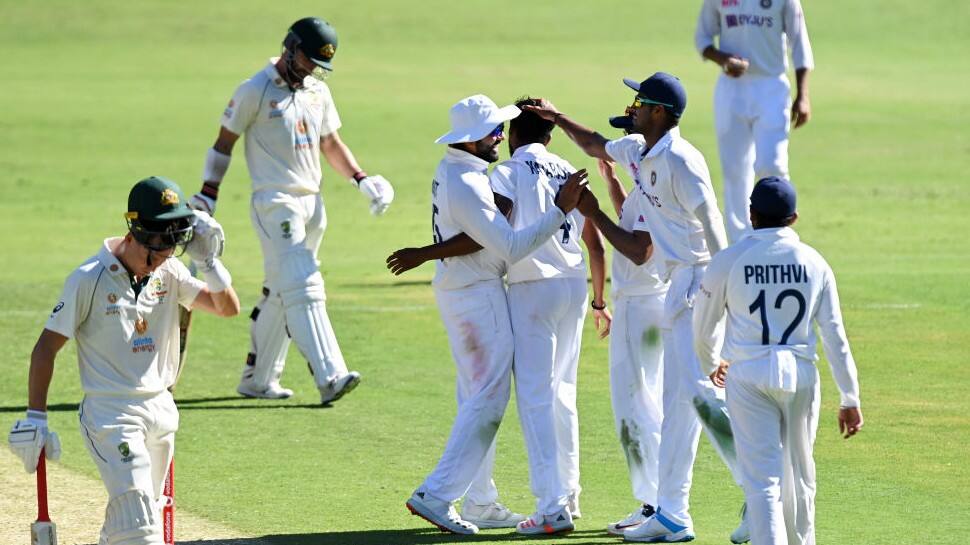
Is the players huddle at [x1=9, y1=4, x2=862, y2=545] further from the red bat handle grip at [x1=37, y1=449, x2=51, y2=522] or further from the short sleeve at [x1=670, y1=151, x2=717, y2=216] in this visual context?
the red bat handle grip at [x1=37, y1=449, x2=51, y2=522]

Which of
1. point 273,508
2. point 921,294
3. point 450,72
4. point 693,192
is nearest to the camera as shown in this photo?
point 693,192

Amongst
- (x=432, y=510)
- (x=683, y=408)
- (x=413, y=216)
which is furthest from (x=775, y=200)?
(x=413, y=216)

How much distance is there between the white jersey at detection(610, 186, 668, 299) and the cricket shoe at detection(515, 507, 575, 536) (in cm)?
124

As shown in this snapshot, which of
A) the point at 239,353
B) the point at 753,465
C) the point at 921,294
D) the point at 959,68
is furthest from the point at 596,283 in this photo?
the point at 959,68

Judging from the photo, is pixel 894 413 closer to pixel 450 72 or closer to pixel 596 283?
pixel 596 283

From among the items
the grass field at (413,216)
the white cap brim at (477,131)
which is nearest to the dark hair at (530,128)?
the white cap brim at (477,131)

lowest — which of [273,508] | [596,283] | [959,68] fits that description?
[273,508]

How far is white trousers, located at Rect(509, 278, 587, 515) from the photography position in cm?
909

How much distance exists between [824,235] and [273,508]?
12829 millimetres

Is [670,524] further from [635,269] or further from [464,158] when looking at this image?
[464,158]

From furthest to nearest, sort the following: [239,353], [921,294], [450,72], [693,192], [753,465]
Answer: [450,72] < [921,294] < [239,353] < [693,192] < [753,465]

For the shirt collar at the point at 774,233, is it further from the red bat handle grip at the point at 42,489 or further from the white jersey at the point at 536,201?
the red bat handle grip at the point at 42,489

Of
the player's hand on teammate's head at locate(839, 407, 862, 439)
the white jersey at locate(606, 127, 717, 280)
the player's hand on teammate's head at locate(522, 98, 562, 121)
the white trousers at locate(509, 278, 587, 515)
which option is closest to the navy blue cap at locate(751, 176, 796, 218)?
the player's hand on teammate's head at locate(839, 407, 862, 439)

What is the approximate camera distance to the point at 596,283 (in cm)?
987
